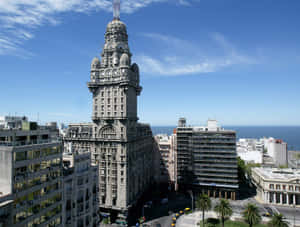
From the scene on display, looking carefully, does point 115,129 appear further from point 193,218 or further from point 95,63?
point 193,218

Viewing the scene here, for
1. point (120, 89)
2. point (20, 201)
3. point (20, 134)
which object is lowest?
point (20, 201)

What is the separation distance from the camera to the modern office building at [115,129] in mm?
84312

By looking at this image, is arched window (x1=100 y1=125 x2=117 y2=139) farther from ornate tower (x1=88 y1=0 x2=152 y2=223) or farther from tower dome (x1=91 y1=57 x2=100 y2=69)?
tower dome (x1=91 y1=57 x2=100 y2=69)

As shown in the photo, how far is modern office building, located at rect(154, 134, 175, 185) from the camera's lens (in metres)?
127

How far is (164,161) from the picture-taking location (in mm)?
128625

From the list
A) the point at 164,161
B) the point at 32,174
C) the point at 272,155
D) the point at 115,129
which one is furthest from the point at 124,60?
the point at 272,155

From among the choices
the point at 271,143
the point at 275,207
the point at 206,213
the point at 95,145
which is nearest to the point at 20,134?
the point at 95,145

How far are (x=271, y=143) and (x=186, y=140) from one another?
117265mm

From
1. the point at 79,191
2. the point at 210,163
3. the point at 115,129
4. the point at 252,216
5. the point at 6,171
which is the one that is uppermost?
the point at 115,129

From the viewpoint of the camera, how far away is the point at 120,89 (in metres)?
88.7

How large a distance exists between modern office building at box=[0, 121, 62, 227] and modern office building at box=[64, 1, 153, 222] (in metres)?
39.5

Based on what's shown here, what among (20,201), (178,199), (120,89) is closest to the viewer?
(20,201)

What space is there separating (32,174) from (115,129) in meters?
49.4

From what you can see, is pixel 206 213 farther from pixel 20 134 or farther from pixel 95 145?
pixel 20 134
